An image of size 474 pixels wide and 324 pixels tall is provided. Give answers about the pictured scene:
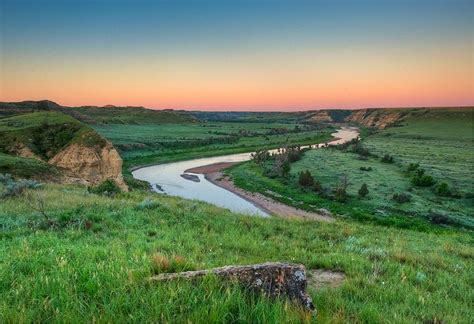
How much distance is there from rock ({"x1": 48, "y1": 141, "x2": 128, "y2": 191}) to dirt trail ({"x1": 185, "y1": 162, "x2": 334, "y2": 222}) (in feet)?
49.6

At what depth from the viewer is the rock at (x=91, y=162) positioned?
120 ft

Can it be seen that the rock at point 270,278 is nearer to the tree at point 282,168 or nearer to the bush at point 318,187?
the bush at point 318,187

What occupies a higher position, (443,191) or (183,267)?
(183,267)

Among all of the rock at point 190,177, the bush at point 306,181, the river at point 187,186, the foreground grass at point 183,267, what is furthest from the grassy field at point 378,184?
the foreground grass at point 183,267

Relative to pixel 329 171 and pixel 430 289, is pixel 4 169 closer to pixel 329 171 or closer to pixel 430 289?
pixel 430 289

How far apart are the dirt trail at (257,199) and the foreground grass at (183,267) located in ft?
42.6

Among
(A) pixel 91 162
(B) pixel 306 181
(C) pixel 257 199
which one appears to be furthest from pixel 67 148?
(B) pixel 306 181

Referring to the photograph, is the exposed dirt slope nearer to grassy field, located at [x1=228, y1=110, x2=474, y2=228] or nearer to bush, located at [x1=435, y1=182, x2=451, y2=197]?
grassy field, located at [x1=228, y1=110, x2=474, y2=228]

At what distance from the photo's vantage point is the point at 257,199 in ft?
148

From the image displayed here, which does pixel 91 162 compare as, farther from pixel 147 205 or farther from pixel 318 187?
pixel 318 187

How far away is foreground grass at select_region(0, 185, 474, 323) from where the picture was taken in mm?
3953

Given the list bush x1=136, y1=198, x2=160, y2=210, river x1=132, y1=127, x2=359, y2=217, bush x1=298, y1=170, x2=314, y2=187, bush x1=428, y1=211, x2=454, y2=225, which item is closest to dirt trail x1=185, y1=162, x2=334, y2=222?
river x1=132, y1=127, x2=359, y2=217

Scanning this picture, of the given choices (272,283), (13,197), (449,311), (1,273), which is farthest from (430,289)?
(13,197)

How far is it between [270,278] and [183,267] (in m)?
1.49
